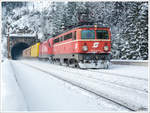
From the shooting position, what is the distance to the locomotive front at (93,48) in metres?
14.5

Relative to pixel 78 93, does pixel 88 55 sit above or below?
above

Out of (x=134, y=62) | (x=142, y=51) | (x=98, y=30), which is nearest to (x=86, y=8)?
(x=142, y=51)

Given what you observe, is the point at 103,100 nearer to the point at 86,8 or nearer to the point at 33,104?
the point at 33,104

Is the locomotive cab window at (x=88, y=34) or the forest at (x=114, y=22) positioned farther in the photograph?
the forest at (x=114, y=22)

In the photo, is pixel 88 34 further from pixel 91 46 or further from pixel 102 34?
pixel 102 34

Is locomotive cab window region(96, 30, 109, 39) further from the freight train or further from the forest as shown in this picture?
the forest

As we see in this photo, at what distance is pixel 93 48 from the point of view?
48.3 ft

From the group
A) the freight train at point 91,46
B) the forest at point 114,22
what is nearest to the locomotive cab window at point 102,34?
the freight train at point 91,46

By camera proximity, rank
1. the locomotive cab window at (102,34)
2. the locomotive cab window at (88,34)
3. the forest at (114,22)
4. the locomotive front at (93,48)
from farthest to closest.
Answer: the forest at (114,22)
the locomotive cab window at (102,34)
the locomotive cab window at (88,34)
the locomotive front at (93,48)

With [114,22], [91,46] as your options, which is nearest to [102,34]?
[91,46]

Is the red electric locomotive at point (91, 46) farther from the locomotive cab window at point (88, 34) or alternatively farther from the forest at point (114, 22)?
the forest at point (114, 22)

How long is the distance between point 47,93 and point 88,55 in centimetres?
848

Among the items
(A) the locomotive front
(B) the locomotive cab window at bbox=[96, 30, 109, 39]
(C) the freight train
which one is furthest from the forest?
(A) the locomotive front

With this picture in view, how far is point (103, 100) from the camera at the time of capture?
551cm
